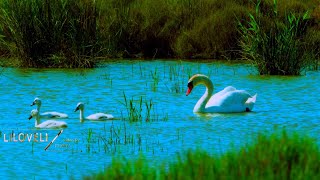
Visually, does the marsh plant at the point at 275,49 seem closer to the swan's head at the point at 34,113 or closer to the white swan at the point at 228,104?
the white swan at the point at 228,104

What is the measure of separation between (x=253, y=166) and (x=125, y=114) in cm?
686

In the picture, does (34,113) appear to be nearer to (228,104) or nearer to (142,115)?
(142,115)

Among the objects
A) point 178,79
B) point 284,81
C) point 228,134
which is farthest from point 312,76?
point 228,134

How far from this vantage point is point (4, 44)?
806 inches

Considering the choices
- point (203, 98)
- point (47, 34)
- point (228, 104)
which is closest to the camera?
point (228, 104)

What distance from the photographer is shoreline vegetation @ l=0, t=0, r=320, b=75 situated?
59.5ft

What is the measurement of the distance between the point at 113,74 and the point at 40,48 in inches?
74.6

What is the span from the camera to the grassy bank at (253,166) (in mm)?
6082

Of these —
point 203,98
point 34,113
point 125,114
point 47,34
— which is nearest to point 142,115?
point 125,114

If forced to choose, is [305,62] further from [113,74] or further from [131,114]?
[131,114]

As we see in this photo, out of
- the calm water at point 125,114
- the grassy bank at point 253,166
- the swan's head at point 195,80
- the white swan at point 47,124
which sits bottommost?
the calm water at point 125,114

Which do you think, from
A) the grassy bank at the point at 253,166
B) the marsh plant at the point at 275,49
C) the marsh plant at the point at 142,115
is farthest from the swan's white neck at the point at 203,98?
the grassy bank at the point at 253,166

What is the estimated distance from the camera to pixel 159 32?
22953 mm

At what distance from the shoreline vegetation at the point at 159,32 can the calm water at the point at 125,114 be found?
19.9 inches
